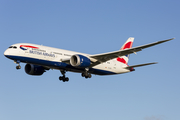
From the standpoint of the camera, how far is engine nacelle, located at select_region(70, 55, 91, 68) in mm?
45138

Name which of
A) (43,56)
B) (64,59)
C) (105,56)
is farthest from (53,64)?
(105,56)

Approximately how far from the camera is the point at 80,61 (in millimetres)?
45156

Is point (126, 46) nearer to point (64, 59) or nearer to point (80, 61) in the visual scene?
point (80, 61)

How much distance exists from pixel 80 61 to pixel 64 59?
2519mm

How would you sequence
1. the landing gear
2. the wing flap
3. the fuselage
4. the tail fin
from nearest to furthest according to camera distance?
the wing flap < the fuselage < the landing gear < the tail fin

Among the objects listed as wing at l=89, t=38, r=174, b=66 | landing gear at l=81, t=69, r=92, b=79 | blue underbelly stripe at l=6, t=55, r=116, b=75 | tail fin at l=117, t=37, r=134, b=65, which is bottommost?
landing gear at l=81, t=69, r=92, b=79

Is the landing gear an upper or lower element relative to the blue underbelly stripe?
lower

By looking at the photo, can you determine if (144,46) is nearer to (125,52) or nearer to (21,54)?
(125,52)

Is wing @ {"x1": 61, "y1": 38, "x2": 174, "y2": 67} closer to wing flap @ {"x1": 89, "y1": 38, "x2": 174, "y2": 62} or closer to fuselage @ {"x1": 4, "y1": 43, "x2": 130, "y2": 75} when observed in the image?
wing flap @ {"x1": 89, "y1": 38, "x2": 174, "y2": 62}

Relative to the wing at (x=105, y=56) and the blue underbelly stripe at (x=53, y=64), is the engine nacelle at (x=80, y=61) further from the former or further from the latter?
the blue underbelly stripe at (x=53, y=64)

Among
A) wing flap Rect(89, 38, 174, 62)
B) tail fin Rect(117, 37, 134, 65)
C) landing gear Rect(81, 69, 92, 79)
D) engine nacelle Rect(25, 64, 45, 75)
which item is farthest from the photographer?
tail fin Rect(117, 37, 134, 65)

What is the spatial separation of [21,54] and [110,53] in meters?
12.5

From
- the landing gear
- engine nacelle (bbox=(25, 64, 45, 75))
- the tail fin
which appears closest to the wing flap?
the landing gear

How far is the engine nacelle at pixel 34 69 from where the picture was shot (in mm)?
51312
